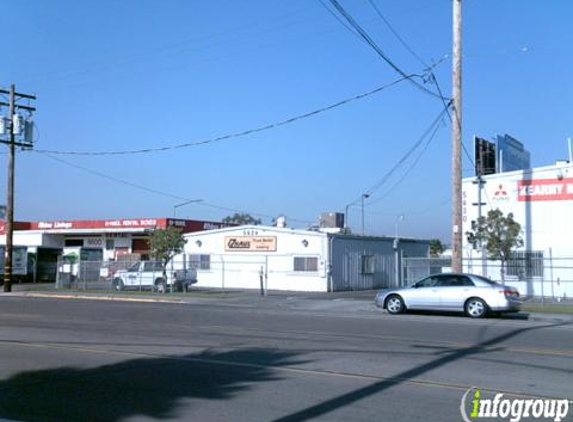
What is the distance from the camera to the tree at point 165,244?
36594 millimetres

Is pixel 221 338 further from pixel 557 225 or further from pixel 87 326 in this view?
pixel 557 225

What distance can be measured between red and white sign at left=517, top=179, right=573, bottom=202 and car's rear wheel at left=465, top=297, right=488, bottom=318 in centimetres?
1185

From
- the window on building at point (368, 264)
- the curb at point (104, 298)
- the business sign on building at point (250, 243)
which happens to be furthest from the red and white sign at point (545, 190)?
the curb at point (104, 298)

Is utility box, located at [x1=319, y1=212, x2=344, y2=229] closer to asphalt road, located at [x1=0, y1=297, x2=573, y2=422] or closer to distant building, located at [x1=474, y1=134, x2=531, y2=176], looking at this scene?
distant building, located at [x1=474, y1=134, x2=531, y2=176]

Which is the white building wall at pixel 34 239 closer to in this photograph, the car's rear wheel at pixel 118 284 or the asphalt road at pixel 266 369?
the car's rear wheel at pixel 118 284

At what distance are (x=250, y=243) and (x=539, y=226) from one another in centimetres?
1814

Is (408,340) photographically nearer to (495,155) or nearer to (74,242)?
(495,155)

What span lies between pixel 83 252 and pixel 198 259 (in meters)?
11.4

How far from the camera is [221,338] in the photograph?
47.9ft

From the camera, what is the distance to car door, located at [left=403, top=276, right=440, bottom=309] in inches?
863

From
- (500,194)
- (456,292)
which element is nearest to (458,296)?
(456,292)

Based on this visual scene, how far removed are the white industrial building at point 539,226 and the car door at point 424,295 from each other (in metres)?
8.57

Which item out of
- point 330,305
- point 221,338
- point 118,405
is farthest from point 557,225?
point 118,405

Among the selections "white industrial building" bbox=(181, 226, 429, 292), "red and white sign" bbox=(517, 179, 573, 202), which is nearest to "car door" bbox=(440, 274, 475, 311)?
"red and white sign" bbox=(517, 179, 573, 202)
